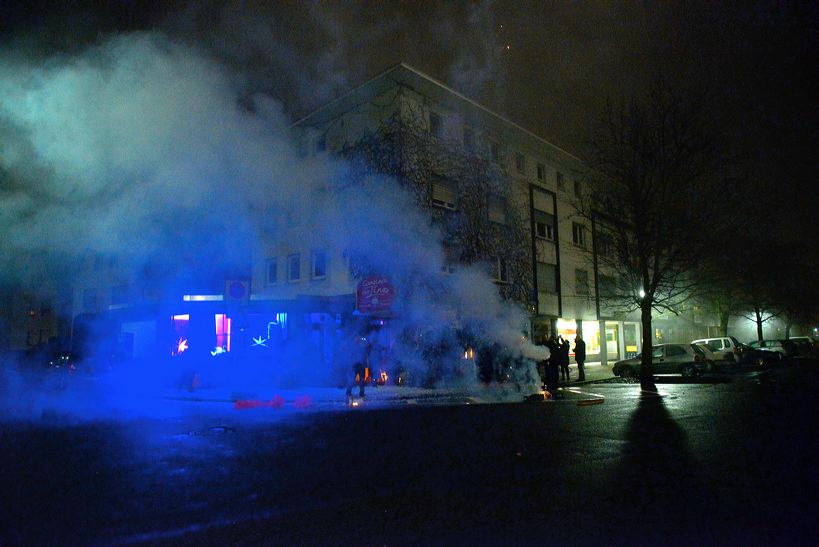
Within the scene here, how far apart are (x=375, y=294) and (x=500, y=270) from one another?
5.79 m

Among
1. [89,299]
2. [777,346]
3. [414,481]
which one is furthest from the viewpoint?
[777,346]

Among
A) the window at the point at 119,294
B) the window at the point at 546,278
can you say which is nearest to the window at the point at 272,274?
the window at the point at 119,294

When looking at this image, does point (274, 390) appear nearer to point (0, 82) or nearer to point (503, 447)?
point (503, 447)

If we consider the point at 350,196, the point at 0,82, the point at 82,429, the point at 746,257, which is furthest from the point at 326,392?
the point at 746,257

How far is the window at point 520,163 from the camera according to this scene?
26.5 metres

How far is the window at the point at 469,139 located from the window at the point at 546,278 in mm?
10680

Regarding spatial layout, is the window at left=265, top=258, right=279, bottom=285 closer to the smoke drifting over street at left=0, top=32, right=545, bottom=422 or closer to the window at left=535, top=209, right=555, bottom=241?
the smoke drifting over street at left=0, top=32, right=545, bottom=422

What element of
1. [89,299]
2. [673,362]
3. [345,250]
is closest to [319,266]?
[345,250]

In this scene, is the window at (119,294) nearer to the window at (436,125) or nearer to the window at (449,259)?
the window at (449,259)

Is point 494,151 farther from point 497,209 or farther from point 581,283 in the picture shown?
point 581,283

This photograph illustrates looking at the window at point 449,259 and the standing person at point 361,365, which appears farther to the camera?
the window at point 449,259

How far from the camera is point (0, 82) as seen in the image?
6035mm

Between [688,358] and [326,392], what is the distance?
1336 cm

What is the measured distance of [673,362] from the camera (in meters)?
20.6
